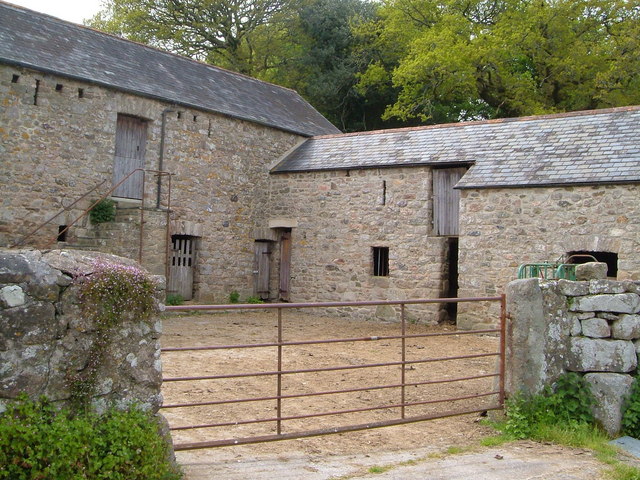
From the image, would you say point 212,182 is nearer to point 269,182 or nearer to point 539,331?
point 269,182

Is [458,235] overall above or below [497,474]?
above

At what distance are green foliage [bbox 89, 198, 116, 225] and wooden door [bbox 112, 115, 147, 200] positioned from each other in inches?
20.7

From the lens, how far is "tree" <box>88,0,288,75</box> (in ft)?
97.9

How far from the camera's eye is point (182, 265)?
53.7 feet

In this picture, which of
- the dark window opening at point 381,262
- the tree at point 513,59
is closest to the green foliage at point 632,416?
the dark window opening at point 381,262

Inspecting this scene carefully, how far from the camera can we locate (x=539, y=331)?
621 cm

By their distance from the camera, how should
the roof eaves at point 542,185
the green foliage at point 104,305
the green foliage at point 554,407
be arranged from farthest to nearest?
1. the roof eaves at point 542,185
2. the green foliage at point 554,407
3. the green foliage at point 104,305

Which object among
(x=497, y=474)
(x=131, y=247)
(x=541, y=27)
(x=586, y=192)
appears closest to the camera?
(x=497, y=474)

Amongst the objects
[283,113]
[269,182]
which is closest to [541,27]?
[283,113]

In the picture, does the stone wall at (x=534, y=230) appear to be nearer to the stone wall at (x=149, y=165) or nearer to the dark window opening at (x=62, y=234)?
the stone wall at (x=149, y=165)

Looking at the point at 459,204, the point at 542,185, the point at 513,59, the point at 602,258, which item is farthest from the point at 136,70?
the point at 513,59

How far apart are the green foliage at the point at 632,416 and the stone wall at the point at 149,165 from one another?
11192 mm

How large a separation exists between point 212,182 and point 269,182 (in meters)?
2.03

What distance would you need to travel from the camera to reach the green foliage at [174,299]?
15.7 m
